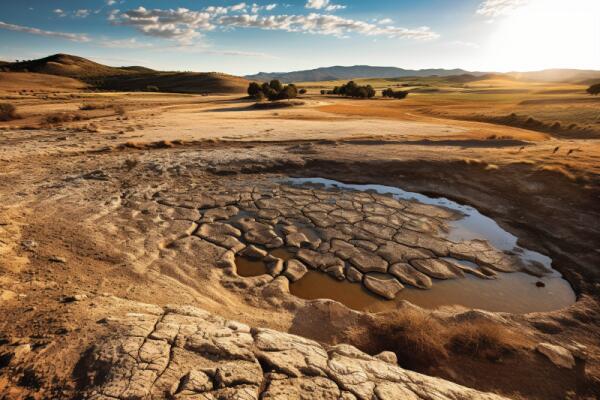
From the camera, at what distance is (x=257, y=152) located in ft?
42.6

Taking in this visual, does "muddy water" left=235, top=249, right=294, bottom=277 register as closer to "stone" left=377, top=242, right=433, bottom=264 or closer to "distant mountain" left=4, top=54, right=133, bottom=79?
"stone" left=377, top=242, right=433, bottom=264

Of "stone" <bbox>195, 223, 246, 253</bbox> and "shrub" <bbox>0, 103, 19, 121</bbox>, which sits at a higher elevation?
"shrub" <bbox>0, 103, 19, 121</bbox>

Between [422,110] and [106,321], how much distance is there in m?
36.1

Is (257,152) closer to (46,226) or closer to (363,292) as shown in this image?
(46,226)

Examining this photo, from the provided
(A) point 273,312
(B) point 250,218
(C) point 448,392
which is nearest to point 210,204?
(B) point 250,218

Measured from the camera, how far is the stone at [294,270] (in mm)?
5523

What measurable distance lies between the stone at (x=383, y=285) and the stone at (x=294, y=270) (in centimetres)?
110

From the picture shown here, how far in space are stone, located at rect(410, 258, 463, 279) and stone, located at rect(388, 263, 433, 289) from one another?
14cm

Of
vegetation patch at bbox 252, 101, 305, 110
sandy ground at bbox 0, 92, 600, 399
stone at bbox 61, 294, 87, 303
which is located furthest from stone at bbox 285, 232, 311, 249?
vegetation patch at bbox 252, 101, 305, 110

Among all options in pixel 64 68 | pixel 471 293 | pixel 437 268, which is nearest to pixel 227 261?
pixel 437 268

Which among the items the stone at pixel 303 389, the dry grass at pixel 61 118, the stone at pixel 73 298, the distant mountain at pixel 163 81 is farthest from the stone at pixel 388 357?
the distant mountain at pixel 163 81

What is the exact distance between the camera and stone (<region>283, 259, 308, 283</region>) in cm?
552

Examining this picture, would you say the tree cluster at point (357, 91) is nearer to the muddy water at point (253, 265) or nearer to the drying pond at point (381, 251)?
the drying pond at point (381, 251)

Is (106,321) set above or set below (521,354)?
above
